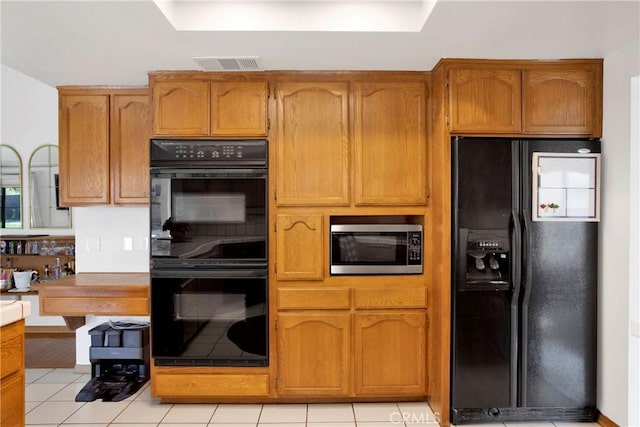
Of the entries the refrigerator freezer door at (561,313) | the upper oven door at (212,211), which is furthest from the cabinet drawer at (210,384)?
the refrigerator freezer door at (561,313)

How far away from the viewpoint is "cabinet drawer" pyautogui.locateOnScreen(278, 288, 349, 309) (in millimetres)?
2867

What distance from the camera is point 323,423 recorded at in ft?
8.82

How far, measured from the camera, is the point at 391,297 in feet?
Answer: 9.41

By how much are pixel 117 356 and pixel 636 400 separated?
3.52 m

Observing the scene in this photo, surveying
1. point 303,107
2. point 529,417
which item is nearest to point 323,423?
point 529,417

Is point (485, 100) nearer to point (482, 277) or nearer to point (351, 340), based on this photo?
point (482, 277)

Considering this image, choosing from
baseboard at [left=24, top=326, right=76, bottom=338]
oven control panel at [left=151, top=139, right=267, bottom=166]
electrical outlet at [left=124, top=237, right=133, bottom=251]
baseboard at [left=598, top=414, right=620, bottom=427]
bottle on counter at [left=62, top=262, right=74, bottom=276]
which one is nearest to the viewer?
baseboard at [left=598, top=414, right=620, bottom=427]

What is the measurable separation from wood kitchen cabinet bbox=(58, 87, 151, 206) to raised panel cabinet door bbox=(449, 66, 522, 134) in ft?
7.38

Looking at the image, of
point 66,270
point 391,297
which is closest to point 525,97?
point 391,297

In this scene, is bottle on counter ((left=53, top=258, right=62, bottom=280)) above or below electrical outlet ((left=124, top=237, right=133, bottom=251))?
below

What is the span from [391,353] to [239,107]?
6.53 ft

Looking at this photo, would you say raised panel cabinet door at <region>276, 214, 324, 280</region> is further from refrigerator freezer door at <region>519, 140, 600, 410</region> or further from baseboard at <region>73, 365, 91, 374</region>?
baseboard at <region>73, 365, 91, 374</region>

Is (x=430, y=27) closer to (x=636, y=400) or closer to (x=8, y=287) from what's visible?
(x=636, y=400)

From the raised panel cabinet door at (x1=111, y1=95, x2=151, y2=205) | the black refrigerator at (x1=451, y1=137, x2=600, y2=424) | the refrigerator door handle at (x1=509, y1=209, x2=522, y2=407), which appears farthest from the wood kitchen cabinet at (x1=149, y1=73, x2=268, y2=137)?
the refrigerator door handle at (x1=509, y1=209, x2=522, y2=407)
